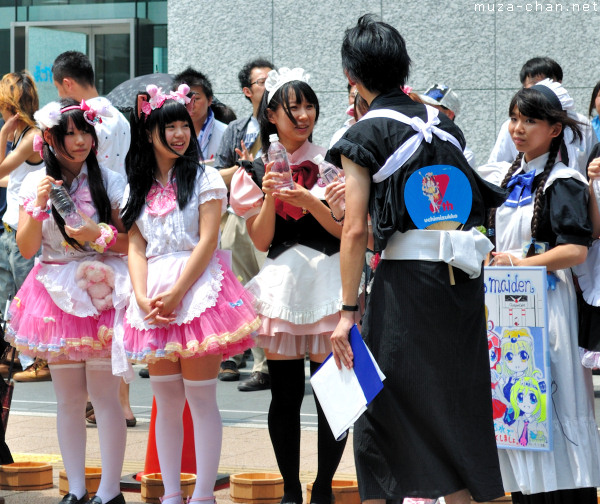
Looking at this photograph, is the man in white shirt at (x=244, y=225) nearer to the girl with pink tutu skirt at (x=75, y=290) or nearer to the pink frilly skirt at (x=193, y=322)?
the girl with pink tutu skirt at (x=75, y=290)

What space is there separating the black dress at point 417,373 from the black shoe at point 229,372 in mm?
4501

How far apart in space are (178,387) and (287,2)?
6.00m

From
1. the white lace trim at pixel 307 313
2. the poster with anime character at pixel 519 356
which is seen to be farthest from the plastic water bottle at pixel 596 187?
the white lace trim at pixel 307 313

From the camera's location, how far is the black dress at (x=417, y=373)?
368 cm

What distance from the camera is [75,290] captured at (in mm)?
4719

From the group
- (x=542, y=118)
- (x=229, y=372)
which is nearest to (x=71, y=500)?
(x=542, y=118)

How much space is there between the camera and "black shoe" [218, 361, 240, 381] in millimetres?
8164

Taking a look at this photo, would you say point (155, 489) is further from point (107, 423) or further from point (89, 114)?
point (89, 114)

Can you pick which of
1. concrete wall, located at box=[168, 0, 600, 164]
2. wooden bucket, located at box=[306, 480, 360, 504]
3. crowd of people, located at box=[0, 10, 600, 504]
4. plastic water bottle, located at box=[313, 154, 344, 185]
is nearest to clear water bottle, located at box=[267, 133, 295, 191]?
crowd of people, located at box=[0, 10, 600, 504]

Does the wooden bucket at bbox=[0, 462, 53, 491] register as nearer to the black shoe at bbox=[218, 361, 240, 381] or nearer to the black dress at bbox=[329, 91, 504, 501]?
the black dress at bbox=[329, 91, 504, 501]

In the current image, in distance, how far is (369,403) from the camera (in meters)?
3.67

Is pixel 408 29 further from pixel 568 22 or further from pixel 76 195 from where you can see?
pixel 76 195

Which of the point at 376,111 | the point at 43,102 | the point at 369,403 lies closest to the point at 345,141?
the point at 376,111

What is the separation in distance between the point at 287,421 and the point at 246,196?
3.43 ft
